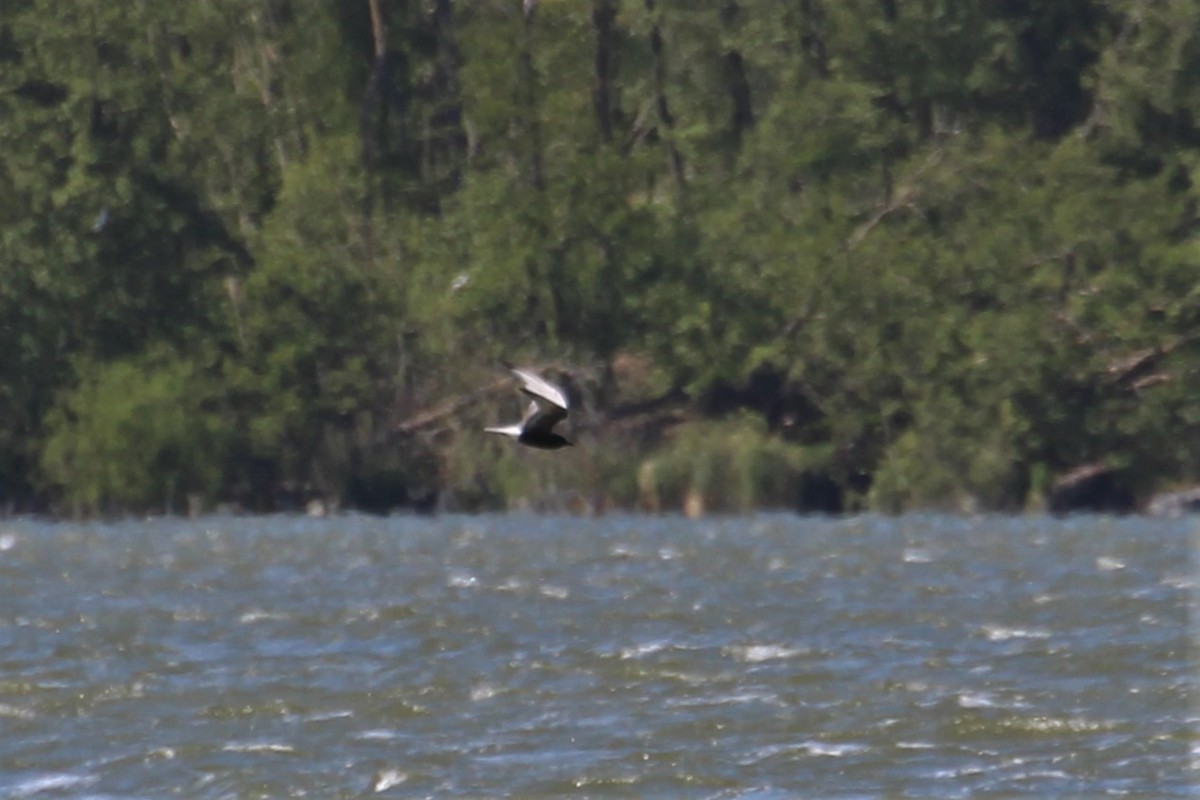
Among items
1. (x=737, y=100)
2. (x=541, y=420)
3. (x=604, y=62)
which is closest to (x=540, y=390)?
(x=541, y=420)

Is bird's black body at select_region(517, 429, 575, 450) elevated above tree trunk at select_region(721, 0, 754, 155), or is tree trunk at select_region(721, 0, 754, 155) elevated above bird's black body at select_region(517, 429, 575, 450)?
tree trunk at select_region(721, 0, 754, 155)

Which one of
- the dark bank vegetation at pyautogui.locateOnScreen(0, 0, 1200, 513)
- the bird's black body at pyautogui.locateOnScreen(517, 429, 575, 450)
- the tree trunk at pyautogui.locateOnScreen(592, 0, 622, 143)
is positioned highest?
the tree trunk at pyautogui.locateOnScreen(592, 0, 622, 143)

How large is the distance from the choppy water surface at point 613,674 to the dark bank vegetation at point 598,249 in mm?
11148

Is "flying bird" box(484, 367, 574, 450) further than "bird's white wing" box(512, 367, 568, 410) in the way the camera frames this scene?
Yes

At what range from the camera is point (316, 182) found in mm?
46188

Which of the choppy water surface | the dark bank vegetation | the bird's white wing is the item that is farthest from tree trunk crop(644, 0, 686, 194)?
the bird's white wing

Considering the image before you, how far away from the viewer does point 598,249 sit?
1795 inches

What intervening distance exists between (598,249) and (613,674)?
2637 cm

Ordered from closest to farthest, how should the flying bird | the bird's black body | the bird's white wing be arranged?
the bird's white wing → the flying bird → the bird's black body

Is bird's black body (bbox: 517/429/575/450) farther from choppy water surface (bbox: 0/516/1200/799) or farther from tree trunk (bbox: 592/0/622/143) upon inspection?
tree trunk (bbox: 592/0/622/143)

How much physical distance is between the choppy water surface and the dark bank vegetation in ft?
36.6

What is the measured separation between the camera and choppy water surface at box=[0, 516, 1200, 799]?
15.7 meters

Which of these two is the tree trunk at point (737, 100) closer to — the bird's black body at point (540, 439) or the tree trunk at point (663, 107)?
the tree trunk at point (663, 107)

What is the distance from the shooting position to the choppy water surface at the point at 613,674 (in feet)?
51.4
